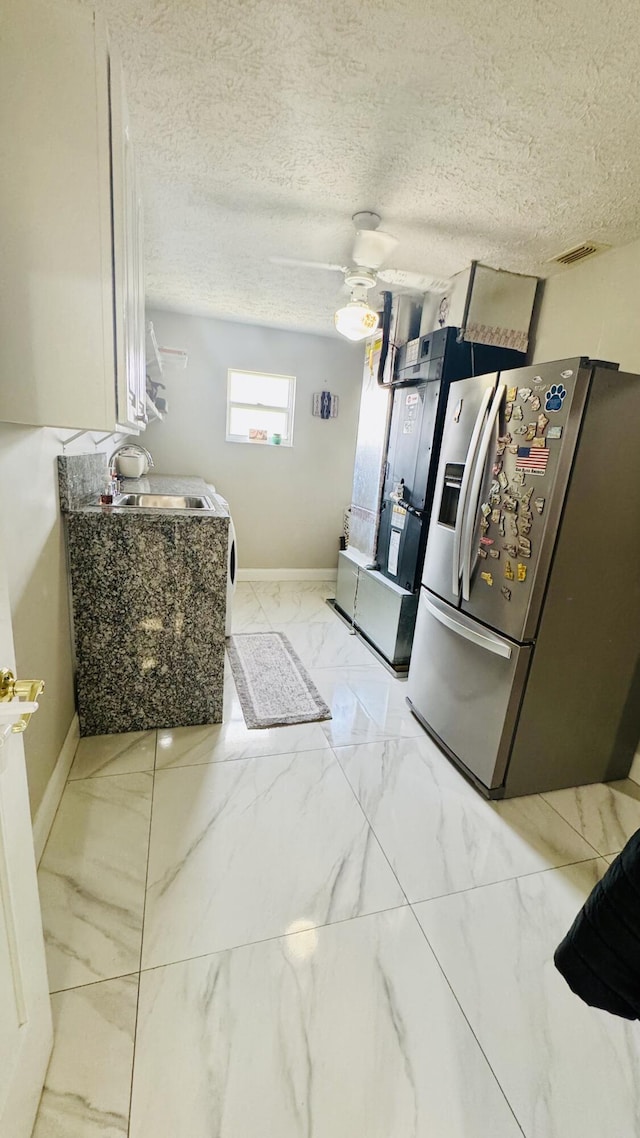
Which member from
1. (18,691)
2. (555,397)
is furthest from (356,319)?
(18,691)

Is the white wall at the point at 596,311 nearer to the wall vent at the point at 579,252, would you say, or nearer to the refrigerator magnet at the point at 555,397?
the wall vent at the point at 579,252

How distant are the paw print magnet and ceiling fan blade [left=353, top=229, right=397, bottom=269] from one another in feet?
3.95

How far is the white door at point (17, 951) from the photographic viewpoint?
2.55 ft

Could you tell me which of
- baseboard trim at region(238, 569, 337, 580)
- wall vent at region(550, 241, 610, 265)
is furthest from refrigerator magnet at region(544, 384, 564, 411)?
baseboard trim at region(238, 569, 337, 580)

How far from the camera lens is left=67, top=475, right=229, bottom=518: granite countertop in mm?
2023

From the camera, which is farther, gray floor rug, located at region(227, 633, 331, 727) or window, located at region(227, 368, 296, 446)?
window, located at region(227, 368, 296, 446)

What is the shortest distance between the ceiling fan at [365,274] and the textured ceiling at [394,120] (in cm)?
7

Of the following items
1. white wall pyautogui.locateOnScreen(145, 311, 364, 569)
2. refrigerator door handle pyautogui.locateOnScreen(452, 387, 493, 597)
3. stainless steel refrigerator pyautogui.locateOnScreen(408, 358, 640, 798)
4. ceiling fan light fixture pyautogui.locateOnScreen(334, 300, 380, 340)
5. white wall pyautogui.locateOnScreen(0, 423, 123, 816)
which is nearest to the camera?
white wall pyautogui.locateOnScreen(0, 423, 123, 816)

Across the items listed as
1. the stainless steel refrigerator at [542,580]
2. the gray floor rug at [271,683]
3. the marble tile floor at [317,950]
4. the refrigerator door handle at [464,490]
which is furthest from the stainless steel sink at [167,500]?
the stainless steel refrigerator at [542,580]

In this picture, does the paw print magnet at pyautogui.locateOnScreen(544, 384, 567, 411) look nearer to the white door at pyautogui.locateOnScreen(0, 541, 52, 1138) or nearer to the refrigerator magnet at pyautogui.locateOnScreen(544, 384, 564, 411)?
the refrigerator magnet at pyautogui.locateOnScreen(544, 384, 564, 411)

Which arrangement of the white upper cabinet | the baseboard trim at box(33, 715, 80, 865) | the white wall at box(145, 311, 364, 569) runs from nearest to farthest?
1. the white upper cabinet
2. the baseboard trim at box(33, 715, 80, 865)
3. the white wall at box(145, 311, 364, 569)

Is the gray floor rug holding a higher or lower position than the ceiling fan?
lower

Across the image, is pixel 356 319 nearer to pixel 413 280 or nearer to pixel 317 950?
pixel 413 280

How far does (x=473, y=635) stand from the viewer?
1977mm
